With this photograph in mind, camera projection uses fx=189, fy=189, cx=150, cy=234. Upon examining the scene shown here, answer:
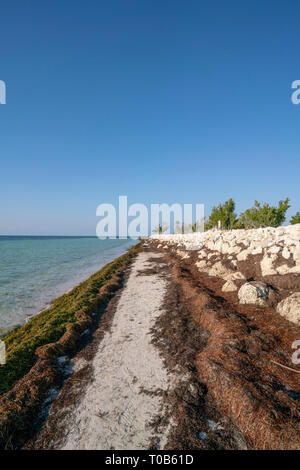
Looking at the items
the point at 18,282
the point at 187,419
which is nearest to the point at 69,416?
the point at 187,419

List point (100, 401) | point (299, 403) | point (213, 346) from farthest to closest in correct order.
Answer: point (213, 346) → point (100, 401) → point (299, 403)

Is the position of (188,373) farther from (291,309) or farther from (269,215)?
(269,215)

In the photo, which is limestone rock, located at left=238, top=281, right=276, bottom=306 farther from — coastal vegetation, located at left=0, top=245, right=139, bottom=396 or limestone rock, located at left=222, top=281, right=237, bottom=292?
coastal vegetation, located at left=0, top=245, right=139, bottom=396

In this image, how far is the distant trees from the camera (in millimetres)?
41844

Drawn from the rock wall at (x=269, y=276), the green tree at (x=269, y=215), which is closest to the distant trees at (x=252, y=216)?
the green tree at (x=269, y=215)

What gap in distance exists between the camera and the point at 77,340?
7.70 meters

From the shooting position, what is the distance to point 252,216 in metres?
46.6

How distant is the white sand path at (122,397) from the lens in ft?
12.1

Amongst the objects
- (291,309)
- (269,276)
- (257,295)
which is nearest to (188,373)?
(291,309)

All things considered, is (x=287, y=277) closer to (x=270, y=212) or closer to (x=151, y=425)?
(x=151, y=425)

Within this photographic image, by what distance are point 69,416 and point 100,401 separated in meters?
0.70

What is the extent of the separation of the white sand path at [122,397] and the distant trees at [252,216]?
40.9 meters

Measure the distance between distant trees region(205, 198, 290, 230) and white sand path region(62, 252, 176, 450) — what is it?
4093cm

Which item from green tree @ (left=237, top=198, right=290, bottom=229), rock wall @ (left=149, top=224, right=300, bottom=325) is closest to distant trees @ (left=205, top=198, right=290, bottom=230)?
green tree @ (left=237, top=198, right=290, bottom=229)
